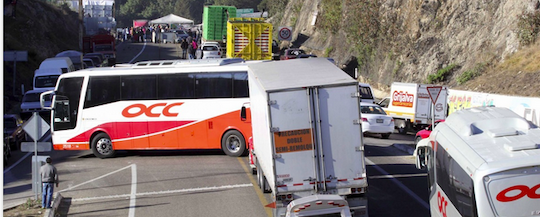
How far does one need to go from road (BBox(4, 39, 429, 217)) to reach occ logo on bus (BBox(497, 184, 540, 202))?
5402 mm

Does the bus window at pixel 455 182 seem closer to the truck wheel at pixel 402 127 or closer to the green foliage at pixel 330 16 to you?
the truck wheel at pixel 402 127

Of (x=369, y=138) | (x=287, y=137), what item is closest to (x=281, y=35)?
(x=369, y=138)

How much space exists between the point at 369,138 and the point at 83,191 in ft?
42.2

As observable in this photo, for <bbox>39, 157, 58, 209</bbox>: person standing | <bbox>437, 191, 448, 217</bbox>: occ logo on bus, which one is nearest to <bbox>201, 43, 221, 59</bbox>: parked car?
<bbox>39, 157, 58, 209</bbox>: person standing

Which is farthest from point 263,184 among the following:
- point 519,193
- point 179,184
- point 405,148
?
point 405,148

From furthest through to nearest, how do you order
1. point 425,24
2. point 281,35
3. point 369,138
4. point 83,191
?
point 281,35, point 425,24, point 369,138, point 83,191

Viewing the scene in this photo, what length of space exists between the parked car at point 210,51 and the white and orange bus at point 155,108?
27.0 metres

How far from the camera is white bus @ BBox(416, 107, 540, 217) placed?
8.00 meters

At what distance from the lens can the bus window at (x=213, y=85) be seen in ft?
66.2

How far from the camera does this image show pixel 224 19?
6341cm

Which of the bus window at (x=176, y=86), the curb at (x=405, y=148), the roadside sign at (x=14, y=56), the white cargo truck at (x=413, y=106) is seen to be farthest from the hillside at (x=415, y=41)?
the bus window at (x=176, y=86)

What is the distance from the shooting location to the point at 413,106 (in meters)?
28.7

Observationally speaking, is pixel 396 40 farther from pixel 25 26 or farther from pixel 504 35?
pixel 25 26

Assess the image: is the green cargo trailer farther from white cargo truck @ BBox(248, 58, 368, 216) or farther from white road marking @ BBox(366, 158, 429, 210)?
white cargo truck @ BBox(248, 58, 368, 216)
